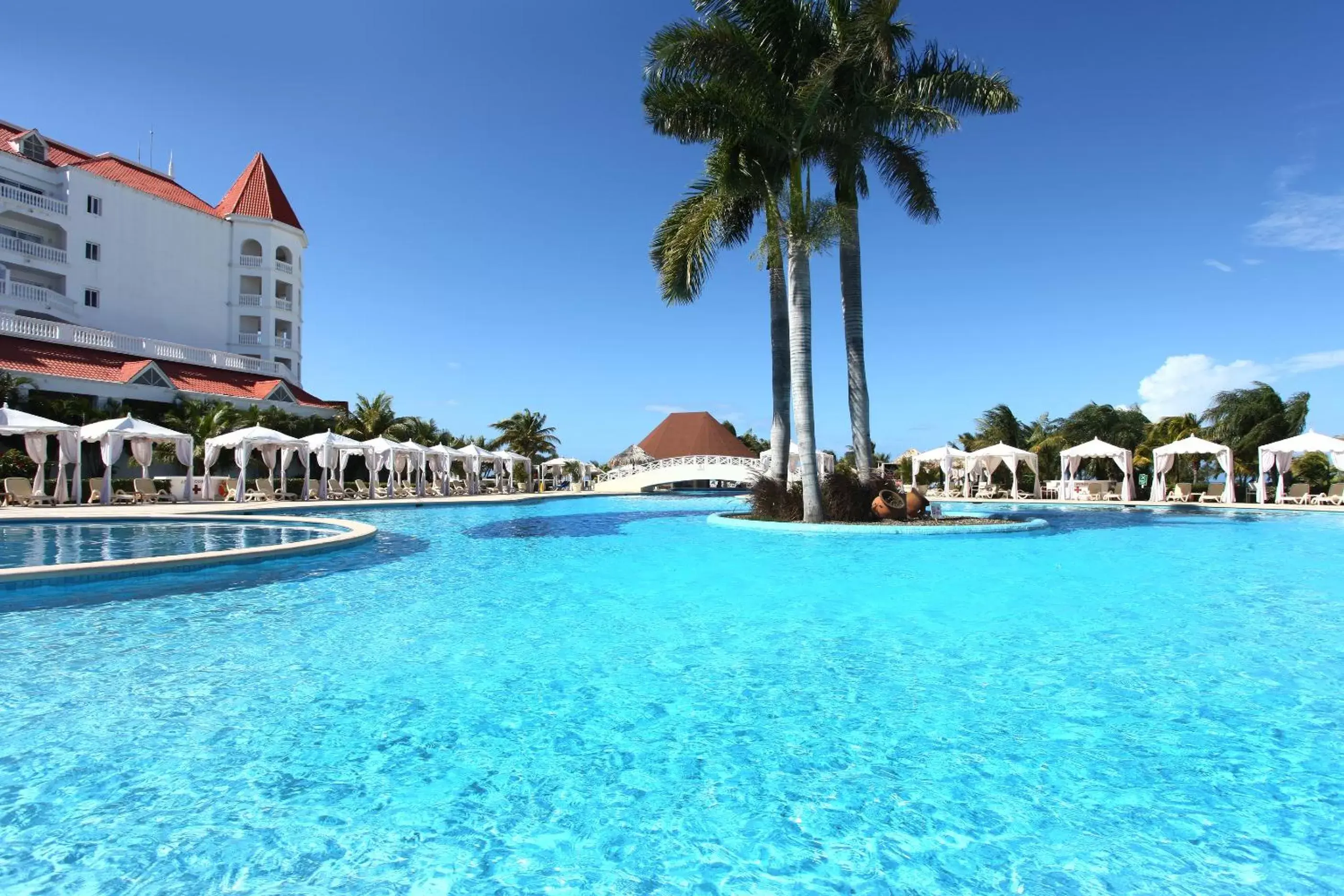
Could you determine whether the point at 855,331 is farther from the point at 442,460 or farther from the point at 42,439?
the point at 42,439

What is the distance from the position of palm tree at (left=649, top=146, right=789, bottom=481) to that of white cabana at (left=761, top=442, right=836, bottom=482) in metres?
0.91

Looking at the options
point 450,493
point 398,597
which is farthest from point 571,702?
point 450,493

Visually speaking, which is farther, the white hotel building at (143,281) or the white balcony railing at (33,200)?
the white balcony railing at (33,200)

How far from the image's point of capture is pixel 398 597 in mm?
7516

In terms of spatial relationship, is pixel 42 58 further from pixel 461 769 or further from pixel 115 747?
pixel 461 769

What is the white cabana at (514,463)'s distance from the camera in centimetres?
3059

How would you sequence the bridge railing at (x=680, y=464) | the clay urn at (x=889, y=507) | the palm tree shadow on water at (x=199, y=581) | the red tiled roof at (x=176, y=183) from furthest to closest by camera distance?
the bridge railing at (x=680, y=464) → the red tiled roof at (x=176, y=183) → the clay urn at (x=889, y=507) → the palm tree shadow on water at (x=199, y=581)

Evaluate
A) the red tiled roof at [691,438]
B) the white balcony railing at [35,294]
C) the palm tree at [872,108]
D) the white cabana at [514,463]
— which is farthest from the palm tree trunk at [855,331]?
the red tiled roof at [691,438]

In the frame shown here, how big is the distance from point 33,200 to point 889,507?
1331 inches

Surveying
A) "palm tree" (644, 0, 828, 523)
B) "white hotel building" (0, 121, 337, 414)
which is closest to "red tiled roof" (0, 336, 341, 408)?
"white hotel building" (0, 121, 337, 414)

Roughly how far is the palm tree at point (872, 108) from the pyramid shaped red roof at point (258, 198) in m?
32.3

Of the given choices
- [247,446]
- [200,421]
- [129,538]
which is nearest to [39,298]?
[200,421]

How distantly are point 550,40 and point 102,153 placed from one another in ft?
102

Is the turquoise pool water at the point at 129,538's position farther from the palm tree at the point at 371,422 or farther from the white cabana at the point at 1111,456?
the white cabana at the point at 1111,456
